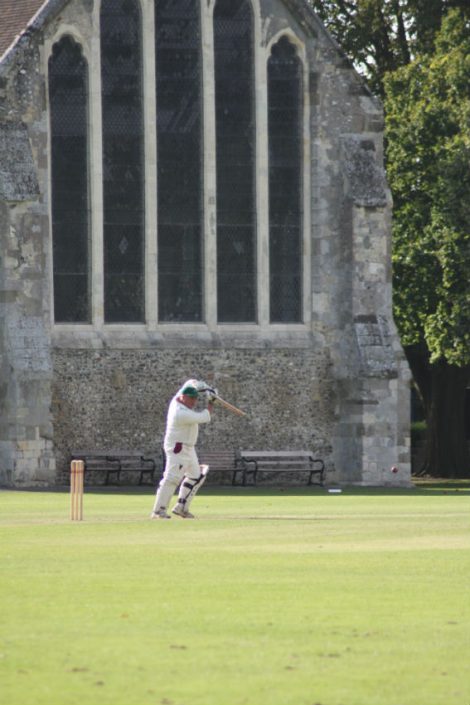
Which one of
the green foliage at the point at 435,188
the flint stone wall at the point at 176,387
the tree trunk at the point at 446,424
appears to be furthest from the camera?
the tree trunk at the point at 446,424

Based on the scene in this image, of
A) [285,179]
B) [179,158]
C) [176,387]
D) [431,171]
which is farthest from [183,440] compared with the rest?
[431,171]

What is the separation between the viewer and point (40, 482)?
35.2 meters

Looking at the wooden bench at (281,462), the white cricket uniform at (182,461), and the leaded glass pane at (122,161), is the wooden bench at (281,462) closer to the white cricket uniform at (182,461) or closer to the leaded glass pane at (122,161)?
the leaded glass pane at (122,161)

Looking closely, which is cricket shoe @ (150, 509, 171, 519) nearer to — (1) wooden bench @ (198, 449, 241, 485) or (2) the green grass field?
(2) the green grass field

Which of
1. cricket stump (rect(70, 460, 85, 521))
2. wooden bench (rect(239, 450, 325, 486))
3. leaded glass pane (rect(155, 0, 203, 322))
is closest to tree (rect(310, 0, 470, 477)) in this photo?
wooden bench (rect(239, 450, 325, 486))

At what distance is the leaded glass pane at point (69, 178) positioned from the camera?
36844 millimetres

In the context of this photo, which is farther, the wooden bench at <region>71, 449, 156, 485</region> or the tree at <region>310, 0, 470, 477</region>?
the tree at <region>310, 0, 470, 477</region>

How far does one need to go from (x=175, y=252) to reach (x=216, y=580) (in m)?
23.6

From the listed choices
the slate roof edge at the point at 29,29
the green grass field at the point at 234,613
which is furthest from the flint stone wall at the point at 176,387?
the green grass field at the point at 234,613

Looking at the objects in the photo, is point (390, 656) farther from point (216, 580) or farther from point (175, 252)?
point (175, 252)

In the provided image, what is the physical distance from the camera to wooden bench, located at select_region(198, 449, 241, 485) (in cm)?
3672

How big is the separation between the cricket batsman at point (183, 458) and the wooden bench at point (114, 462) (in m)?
12.9

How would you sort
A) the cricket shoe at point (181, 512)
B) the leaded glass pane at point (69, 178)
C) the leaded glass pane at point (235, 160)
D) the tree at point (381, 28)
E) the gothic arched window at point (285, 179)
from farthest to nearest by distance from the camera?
1. the tree at point (381, 28)
2. the gothic arched window at point (285, 179)
3. the leaded glass pane at point (235, 160)
4. the leaded glass pane at point (69, 178)
5. the cricket shoe at point (181, 512)

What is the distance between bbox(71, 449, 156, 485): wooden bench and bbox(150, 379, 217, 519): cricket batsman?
12.9 metres
